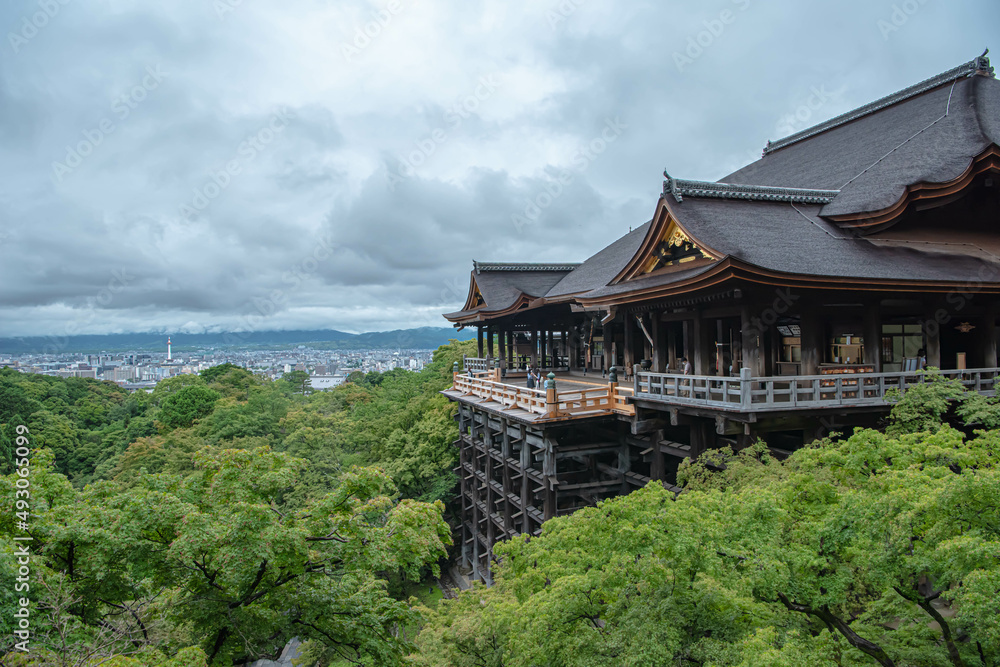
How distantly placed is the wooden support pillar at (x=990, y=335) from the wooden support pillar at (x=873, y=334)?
364 cm

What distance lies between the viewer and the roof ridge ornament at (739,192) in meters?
16.0

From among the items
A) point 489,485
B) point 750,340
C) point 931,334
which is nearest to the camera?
point 750,340

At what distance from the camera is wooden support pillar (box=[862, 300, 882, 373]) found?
14.2 meters

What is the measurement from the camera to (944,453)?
8.30m

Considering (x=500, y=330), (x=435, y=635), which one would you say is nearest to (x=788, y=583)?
(x=435, y=635)

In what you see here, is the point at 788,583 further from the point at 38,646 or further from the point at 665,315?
the point at 665,315

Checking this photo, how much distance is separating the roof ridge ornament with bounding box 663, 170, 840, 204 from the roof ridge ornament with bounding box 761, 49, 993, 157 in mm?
7902

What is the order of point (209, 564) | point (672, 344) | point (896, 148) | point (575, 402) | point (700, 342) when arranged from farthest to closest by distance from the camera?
point (672, 344) < point (896, 148) < point (575, 402) < point (700, 342) < point (209, 564)

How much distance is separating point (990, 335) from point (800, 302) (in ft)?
20.0

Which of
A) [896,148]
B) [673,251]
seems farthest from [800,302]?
[896,148]

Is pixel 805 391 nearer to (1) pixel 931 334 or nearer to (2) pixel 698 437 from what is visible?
(2) pixel 698 437

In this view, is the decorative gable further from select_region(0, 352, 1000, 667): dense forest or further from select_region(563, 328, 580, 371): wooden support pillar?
select_region(563, 328, 580, 371): wooden support pillar

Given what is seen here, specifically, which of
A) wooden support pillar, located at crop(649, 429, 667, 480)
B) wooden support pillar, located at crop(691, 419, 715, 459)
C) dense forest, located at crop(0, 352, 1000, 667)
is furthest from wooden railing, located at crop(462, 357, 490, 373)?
dense forest, located at crop(0, 352, 1000, 667)

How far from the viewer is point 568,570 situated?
7.81 metres
